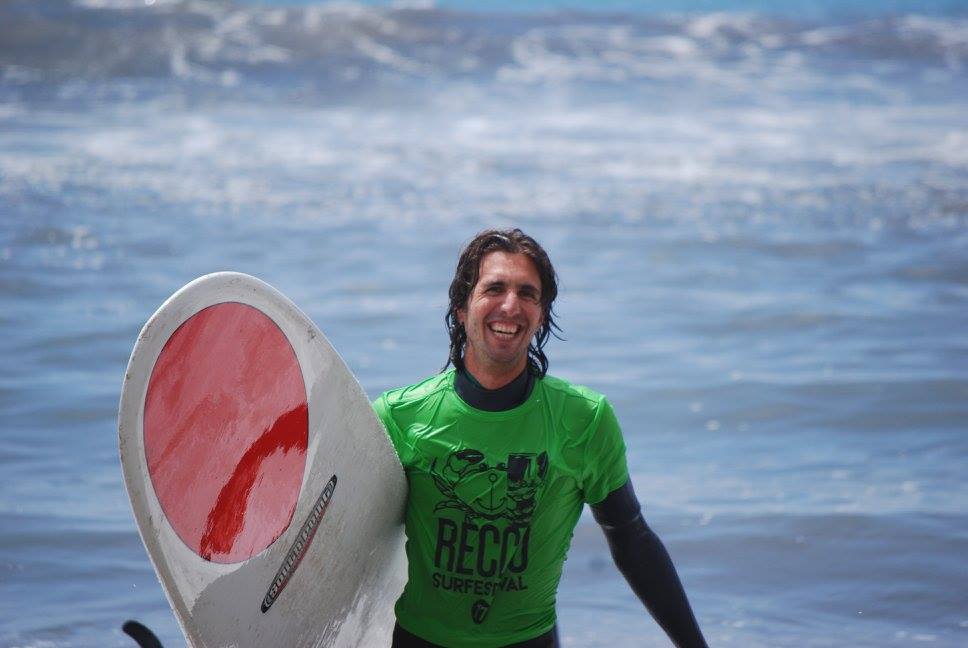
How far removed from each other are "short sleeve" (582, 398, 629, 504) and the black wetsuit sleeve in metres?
0.03

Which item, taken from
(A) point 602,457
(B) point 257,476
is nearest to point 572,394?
(A) point 602,457

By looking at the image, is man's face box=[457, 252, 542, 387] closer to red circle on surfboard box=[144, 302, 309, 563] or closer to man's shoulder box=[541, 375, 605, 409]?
man's shoulder box=[541, 375, 605, 409]

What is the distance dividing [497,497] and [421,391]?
0.27 m

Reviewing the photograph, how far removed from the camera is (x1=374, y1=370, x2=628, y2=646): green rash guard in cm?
238

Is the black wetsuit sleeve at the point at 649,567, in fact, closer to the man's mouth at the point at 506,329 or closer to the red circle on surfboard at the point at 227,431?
the man's mouth at the point at 506,329

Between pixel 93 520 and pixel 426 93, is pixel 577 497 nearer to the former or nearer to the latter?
pixel 93 520

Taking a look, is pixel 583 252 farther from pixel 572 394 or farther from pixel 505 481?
pixel 505 481

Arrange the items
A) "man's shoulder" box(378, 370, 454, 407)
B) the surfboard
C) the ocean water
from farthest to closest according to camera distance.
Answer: the ocean water → "man's shoulder" box(378, 370, 454, 407) → the surfboard

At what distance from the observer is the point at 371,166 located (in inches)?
537

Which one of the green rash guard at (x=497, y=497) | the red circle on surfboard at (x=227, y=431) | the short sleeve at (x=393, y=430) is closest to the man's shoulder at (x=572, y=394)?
the green rash guard at (x=497, y=497)

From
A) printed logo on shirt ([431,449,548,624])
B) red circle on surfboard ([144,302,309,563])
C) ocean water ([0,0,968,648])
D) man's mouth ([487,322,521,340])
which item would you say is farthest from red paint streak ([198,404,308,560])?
ocean water ([0,0,968,648])

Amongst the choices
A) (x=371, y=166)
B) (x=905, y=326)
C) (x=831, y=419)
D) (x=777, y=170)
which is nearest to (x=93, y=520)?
(x=831, y=419)

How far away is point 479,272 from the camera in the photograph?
2.48m

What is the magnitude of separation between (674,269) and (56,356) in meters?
4.68
